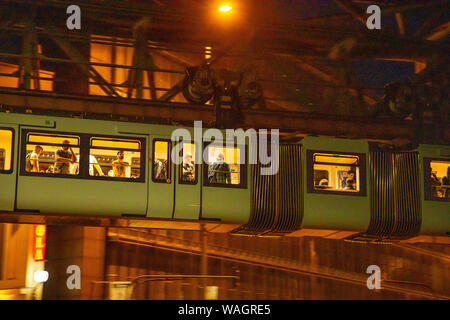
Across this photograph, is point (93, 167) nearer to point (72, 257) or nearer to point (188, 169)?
point (188, 169)

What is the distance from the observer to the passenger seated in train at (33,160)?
18062mm

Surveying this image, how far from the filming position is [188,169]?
19.1m

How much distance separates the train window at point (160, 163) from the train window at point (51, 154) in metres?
1.83

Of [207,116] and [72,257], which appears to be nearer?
[207,116]

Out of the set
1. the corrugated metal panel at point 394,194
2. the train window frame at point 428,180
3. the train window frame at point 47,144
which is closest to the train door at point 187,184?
the train window frame at point 47,144

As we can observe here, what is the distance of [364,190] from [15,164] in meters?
8.89

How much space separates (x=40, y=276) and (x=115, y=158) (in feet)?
22.4

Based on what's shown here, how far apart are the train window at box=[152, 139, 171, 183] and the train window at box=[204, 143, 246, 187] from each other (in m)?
0.95

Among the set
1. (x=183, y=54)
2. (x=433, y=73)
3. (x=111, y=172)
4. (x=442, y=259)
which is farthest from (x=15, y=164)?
(x=442, y=259)

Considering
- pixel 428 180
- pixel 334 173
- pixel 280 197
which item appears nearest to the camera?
pixel 280 197

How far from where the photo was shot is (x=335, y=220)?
794 inches

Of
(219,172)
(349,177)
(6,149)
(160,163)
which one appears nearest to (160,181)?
(160,163)

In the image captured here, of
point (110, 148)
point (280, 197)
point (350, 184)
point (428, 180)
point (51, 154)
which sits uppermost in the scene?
point (110, 148)
